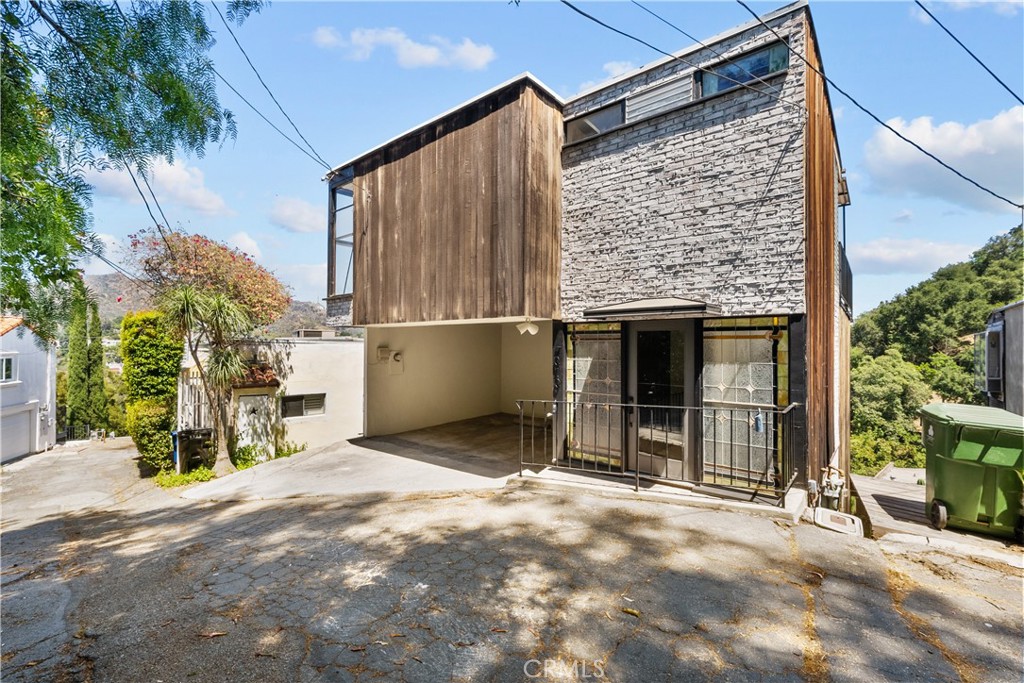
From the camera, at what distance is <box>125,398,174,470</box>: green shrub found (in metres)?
8.70

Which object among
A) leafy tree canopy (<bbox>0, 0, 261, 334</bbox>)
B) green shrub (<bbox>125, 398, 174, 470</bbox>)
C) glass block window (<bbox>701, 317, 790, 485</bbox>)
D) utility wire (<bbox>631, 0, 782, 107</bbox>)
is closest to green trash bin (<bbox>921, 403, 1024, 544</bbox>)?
glass block window (<bbox>701, 317, 790, 485</bbox>)

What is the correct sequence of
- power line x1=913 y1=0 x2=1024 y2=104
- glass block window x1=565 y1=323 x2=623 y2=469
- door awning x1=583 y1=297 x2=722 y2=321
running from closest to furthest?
power line x1=913 y1=0 x2=1024 y2=104 → door awning x1=583 y1=297 x2=722 y2=321 → glass block window x1=565 y1=323 x2=623 y2=469

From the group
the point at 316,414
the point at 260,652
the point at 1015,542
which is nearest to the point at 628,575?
the point at 260,652

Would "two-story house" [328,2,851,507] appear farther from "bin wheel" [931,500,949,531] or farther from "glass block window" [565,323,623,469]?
"bin wheel" [931,500,949,531]

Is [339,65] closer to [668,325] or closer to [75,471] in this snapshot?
[668,325]

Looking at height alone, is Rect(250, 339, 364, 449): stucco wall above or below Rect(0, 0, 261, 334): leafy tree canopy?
below

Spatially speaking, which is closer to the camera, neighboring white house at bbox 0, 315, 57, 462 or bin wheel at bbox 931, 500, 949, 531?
bin wheel at bbox 931, 500, 949, 531

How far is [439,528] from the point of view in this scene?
433 centimetres

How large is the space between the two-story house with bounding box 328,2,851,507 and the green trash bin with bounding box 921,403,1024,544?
1.09 meters

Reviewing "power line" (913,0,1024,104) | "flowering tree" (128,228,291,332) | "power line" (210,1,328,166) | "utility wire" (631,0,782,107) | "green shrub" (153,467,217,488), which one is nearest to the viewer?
"power line" (210,1,328,166)

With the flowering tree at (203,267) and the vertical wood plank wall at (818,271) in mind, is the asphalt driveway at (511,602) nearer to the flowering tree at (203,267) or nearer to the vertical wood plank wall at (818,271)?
the vertical wood plank wall at (818,271)

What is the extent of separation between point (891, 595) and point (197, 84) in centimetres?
594

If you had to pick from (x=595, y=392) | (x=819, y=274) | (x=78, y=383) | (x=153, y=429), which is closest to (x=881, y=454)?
(x=819, y=274)

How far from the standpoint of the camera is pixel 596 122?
6309 mm
